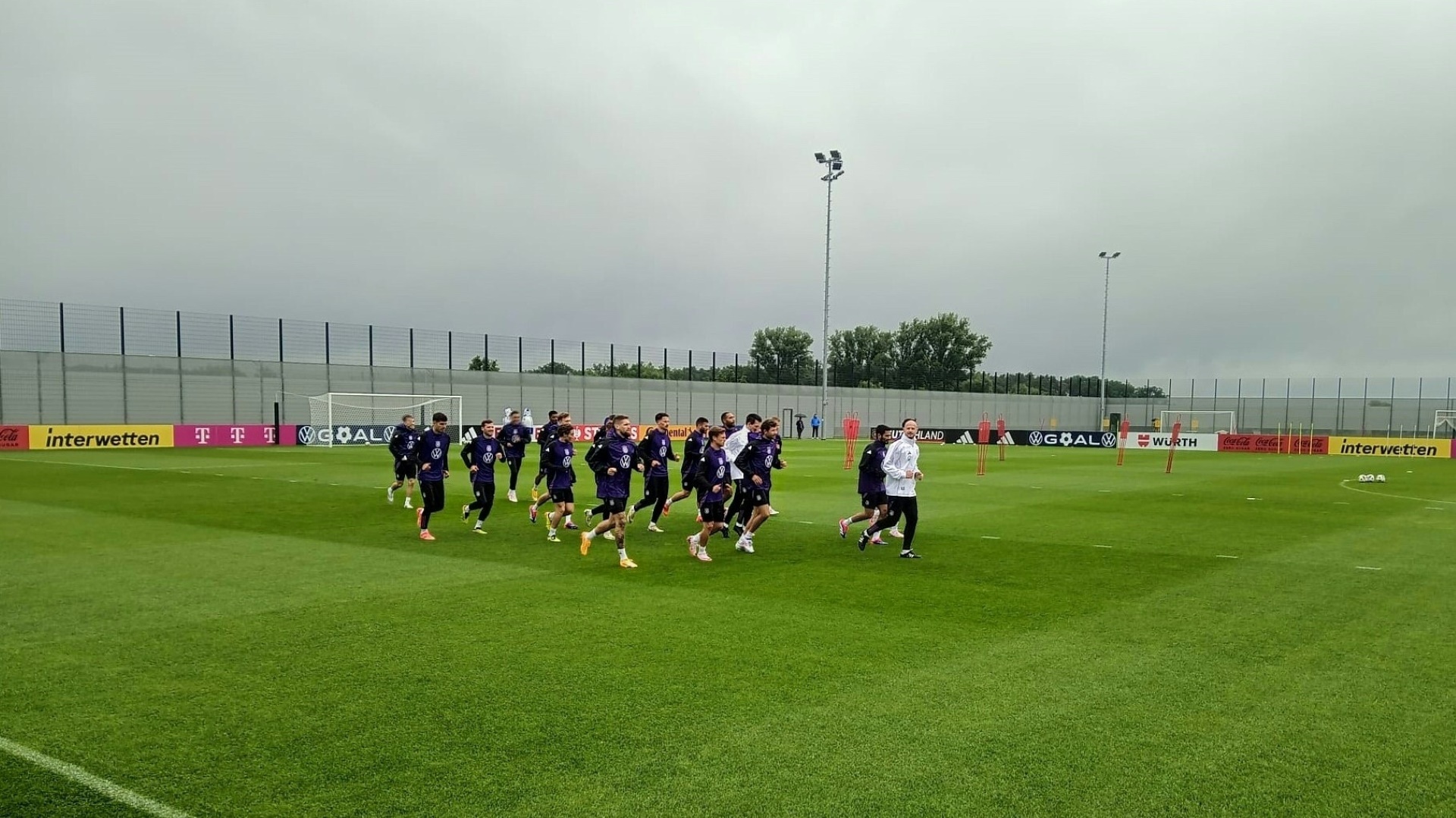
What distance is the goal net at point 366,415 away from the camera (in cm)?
4706

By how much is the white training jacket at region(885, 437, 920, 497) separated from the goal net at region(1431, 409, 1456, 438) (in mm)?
65552

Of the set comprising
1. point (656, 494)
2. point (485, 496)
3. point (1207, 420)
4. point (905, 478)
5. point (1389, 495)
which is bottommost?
point (1207, 420)

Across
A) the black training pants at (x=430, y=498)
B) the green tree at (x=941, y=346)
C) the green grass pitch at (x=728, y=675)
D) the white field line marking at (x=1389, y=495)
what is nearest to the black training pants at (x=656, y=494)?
the green grass pitch at (x=728, y=675)

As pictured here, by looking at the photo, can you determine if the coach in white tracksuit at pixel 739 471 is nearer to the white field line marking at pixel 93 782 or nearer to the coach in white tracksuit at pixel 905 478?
the coach in white tracksuit at pixel 905 478

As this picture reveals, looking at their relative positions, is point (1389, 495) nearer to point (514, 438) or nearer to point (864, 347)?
point (514, 438)

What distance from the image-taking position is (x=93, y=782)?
468cm

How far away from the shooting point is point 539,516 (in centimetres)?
1761

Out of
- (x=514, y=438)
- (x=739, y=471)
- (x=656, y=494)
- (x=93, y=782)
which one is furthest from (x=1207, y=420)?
(x=93, y=782)

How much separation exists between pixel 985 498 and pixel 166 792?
1943 centimetres

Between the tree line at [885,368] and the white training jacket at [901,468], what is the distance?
49.5 meters

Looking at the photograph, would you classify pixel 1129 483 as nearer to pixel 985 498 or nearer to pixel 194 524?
pixel 985 498

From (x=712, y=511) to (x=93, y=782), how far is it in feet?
29.6

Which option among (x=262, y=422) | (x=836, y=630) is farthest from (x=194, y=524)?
(x=262, y=422)

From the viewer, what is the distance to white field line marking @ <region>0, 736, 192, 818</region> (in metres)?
4.38
